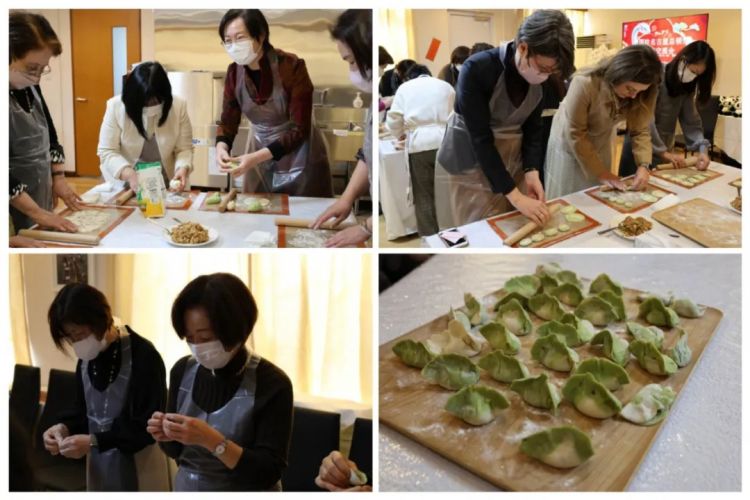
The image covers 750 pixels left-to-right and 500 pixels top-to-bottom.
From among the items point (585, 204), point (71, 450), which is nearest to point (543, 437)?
point (585, 204)

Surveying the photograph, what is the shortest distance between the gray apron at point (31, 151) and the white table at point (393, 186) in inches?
23.4

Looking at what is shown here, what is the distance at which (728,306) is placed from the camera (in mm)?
1502

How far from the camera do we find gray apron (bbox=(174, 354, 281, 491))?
44.8 inches

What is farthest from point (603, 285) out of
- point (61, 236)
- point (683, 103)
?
point (61, 236)

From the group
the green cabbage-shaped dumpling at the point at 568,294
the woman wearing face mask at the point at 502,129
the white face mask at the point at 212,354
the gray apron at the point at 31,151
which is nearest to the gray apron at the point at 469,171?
the woman wearing face mask at the point at 502,129

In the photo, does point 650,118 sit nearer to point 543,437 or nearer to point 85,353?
point 543,437

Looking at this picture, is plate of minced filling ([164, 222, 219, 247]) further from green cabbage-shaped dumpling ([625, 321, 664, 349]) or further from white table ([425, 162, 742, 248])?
green cabbage-shaped dumpling ([625, 321, 664, 349])

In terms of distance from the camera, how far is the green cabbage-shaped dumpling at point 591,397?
108cm

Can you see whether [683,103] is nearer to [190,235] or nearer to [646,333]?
[646,333]

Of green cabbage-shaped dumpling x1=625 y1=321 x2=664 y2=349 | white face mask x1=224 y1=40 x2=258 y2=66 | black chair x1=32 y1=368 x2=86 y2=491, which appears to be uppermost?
white face mask x1=224 y1=40 x2=258 y2=66

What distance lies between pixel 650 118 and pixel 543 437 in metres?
0.62

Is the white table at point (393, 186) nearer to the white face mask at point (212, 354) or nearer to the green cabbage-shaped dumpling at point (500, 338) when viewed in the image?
the green cabbage-shaped dumpling at point (500, 338)

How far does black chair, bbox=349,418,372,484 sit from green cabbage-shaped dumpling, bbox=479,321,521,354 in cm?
30

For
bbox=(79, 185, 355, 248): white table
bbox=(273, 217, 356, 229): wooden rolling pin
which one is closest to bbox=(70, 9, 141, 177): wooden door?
bbox=(79, 185, 355, 248): white table
